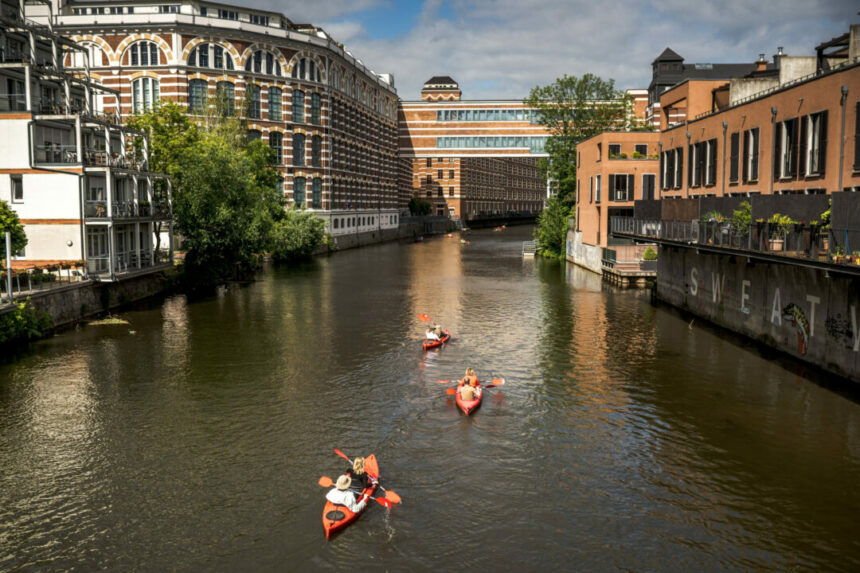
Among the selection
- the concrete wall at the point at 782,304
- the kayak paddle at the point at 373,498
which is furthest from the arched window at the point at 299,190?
the kayak paddle at the point at 373,498

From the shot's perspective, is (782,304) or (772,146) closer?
(782,304)

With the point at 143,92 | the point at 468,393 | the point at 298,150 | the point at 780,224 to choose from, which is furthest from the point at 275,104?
the point at 468,393

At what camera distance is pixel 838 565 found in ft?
46.9

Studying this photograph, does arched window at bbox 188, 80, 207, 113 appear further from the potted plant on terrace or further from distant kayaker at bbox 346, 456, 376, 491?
distant kayaker at bbox 346, 456, 376, 491

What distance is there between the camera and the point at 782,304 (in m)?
30.2

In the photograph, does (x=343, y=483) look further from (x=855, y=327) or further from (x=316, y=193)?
(x=316, y=193)

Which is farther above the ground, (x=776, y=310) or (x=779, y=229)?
(x=779, y=229)

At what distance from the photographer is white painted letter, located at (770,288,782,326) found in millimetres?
30547

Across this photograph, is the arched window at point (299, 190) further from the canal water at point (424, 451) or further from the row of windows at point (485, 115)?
the row of windows at point (485, 115)

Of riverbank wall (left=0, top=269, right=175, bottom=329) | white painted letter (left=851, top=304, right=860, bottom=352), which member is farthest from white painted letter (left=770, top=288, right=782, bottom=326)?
riverbank wall (left=0, top=269, right=175, bottom=329)

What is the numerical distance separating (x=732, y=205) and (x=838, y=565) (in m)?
21.9

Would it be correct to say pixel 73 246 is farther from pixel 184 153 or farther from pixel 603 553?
pixel 603 553

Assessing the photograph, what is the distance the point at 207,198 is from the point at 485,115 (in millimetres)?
82805

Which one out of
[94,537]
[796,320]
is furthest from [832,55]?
[94,537]
